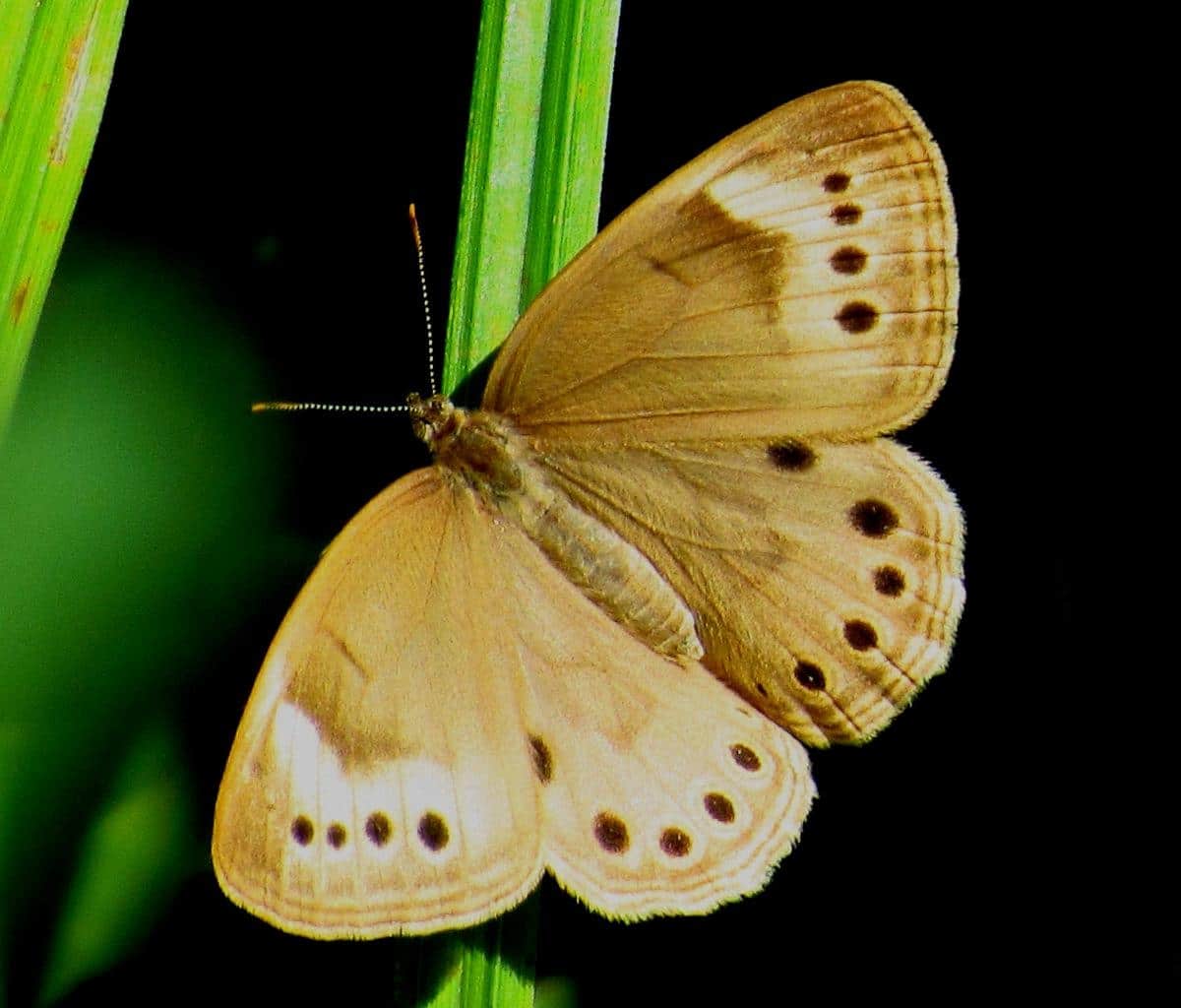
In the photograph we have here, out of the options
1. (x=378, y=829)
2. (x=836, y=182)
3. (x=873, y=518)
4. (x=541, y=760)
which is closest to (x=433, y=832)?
(x=378, y=829)

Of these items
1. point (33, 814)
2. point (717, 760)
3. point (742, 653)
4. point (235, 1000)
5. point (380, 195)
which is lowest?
point (235, 1000)

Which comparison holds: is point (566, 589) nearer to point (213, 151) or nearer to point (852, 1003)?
point (852, 1003)

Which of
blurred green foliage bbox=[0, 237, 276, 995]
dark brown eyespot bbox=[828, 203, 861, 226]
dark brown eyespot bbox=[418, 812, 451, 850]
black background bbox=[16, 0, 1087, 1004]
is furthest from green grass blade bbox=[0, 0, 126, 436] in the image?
dark brown eyespot bbox=[828, 203, 861, 226]

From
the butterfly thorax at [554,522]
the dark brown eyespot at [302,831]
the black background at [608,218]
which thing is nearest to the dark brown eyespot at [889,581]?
the butterfly thorax at [554,522]

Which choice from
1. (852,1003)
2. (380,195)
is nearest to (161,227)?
(380,195)

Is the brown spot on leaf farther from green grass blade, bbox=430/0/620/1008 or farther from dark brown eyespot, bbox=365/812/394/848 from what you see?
dark brown eyespot, bbox=365/812/394/848

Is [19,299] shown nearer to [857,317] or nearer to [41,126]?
[41,126]
